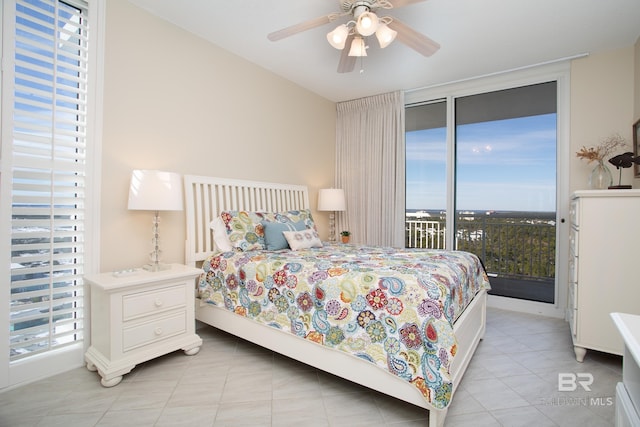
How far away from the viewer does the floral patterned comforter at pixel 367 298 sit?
1.52m

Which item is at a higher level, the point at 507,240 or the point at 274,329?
the point at 507,240

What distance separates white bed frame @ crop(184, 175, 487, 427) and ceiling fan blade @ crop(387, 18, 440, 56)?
181cm

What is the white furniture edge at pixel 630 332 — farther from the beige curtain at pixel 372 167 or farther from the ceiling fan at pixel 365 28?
the beige curtain at pixel 372 167

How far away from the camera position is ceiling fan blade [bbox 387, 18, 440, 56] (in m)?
2.03

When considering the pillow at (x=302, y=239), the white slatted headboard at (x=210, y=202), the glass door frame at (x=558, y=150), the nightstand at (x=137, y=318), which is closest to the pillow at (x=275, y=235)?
the pillow at (x=302, y=239)

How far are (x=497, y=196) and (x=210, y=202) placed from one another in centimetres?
320

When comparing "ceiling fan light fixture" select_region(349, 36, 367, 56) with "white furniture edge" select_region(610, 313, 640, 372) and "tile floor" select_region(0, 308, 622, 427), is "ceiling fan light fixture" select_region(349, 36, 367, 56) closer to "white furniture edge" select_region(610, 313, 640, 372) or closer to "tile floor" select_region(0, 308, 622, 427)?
"white furniture edge" select_region(610, 313, 640, 372)

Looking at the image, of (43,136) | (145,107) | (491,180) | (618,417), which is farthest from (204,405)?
(491,180)

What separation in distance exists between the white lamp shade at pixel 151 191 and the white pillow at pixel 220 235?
1.86 feet

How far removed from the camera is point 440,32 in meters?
2.68

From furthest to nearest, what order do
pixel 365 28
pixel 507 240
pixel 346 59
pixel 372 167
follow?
pixel 372 167, pixel 507 240, pixel 346 59, pixel 365 28

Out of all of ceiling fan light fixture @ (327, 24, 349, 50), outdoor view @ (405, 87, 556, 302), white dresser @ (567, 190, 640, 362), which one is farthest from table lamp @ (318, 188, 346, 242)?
white dresser @ (567, 190, 640, 362)

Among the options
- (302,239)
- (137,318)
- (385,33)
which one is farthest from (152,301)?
(385,33)

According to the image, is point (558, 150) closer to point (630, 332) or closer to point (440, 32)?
point (440, 32)
